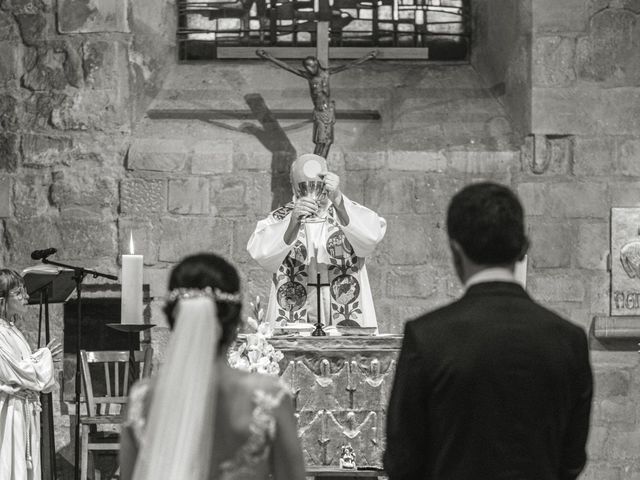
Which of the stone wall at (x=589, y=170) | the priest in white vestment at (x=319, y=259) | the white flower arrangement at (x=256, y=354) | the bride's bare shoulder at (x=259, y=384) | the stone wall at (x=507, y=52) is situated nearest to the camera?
the bride's bare shoulder at (x=259, y=384)

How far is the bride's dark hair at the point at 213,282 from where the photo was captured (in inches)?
106

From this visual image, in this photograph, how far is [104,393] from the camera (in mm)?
8547

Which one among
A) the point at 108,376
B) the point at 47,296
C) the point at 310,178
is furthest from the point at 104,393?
the point at 310,178

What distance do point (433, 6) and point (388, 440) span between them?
22.7 feet

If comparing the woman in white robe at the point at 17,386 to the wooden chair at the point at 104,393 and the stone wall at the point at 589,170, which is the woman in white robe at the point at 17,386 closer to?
the wooden chair at the point at 104,393

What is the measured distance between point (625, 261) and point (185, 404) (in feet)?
20.8

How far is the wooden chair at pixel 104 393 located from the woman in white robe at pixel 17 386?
0.41m

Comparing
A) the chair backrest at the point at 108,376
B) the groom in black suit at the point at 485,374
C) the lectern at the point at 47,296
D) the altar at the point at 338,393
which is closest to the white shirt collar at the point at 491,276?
the groom in black suit at the point at 485,374

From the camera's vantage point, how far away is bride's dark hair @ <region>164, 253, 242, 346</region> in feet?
8.85

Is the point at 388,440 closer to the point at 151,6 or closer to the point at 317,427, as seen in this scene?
the point at 317,427

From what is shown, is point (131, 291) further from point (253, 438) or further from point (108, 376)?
point (253, 438)

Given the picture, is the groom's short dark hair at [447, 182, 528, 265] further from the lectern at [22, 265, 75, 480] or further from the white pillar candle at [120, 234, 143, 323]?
the lectern at [22, 265, 75, 480]

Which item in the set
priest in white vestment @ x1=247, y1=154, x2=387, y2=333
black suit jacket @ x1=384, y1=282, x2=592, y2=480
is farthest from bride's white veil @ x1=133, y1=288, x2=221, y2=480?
priest in white vestment @ x1=247, y1=154, x2=387, y2=333

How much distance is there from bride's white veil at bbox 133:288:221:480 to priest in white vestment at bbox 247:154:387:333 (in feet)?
14.8
